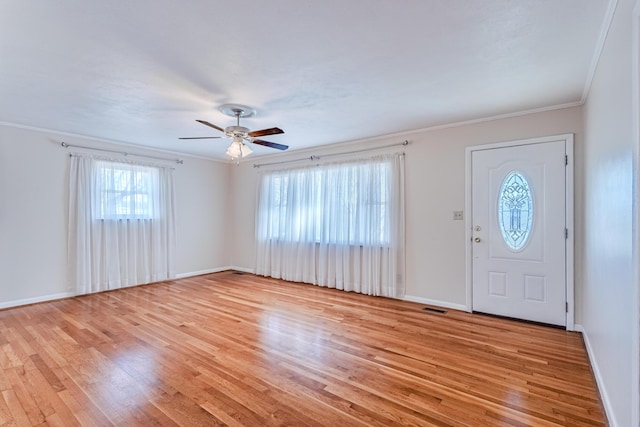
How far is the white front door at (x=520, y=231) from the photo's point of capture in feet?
11.3

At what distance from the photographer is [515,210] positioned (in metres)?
3.69

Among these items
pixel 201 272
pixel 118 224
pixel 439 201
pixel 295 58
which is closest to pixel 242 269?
pixel 201 272

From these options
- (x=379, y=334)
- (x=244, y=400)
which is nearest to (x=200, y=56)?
(x=244, y=400)

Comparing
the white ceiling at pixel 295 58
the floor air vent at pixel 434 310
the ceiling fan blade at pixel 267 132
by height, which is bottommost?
the floor air vent at pixel 434 310

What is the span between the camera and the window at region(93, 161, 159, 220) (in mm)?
4914

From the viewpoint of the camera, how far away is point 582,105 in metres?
3.34

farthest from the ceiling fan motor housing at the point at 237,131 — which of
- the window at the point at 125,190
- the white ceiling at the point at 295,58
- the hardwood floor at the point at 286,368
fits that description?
the window at the point at 125,190

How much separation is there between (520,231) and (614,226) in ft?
6.40

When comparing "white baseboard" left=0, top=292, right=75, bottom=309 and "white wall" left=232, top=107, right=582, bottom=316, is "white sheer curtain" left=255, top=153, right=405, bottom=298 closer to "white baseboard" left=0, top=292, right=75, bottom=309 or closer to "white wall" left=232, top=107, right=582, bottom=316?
"white wall" left=232, top=107, right=582, bottom=316

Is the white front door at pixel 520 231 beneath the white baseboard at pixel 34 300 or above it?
above

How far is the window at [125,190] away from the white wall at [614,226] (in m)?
6.01

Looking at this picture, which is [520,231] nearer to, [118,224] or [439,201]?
[439,201]

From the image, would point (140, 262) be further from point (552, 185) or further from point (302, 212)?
point (552, 185)

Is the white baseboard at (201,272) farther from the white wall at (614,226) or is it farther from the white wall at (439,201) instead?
the white wall at (614,226)
